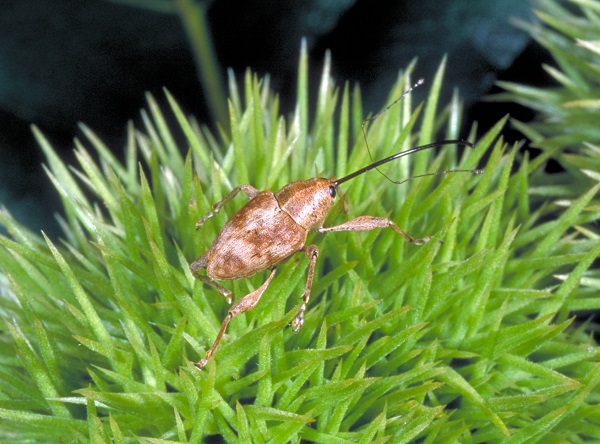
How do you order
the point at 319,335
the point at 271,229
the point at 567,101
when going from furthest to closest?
the point at 567,101 < the point at 271,229 < the point at 319,335

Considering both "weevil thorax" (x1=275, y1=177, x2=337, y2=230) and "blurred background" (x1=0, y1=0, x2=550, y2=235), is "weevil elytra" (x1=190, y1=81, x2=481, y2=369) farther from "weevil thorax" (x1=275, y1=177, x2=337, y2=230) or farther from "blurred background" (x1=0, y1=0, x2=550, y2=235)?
"blurred background" (x1=0, y1=0, x2=550, y2=235)

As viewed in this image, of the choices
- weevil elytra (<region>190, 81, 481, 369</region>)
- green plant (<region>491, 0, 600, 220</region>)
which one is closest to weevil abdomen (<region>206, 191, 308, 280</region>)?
weevil elytra (<region>190, 81, 481, 369</region>)

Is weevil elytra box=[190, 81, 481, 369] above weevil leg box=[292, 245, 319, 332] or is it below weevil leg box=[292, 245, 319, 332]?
above

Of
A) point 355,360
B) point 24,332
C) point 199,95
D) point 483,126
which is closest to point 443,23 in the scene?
point 483,126

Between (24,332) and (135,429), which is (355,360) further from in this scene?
(24,332)

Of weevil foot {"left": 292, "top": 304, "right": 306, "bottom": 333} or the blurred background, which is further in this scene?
the blurred background

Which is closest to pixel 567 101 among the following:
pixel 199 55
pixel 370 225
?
pixel 370 225

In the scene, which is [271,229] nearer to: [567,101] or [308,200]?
[308,200]
